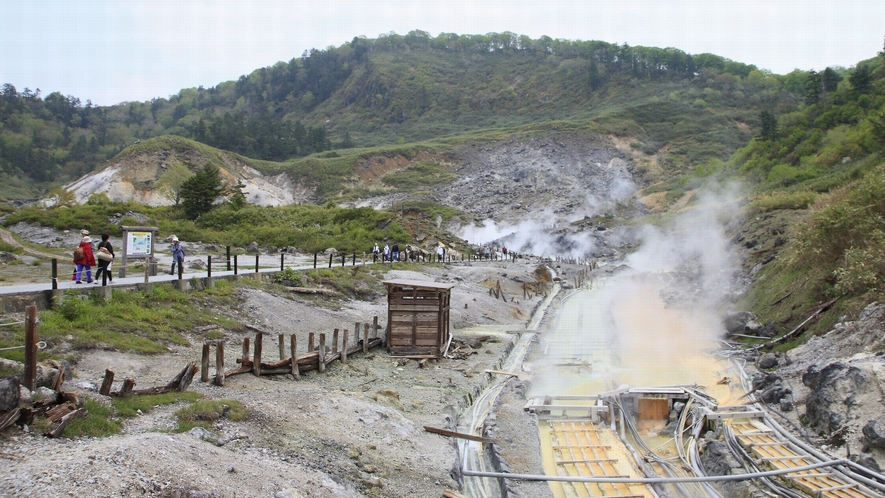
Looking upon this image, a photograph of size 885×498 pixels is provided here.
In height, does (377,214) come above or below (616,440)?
above

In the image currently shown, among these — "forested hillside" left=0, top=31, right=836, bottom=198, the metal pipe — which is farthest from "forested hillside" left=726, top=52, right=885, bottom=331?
"forested hillside" left=0, top=31, right=836, bottom=198

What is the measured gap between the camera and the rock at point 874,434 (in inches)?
418

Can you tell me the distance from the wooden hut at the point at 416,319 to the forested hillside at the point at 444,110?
95.1 metres

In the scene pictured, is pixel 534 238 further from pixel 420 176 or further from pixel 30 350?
pixel 30 350

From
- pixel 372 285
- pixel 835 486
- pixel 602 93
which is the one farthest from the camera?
pixel 602 93

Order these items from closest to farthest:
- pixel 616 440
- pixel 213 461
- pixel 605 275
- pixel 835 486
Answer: pixel 213 461, pixel 835 486, pixel 616 440, pixel 605 275

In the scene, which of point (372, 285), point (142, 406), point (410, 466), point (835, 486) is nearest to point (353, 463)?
point (410, 466)

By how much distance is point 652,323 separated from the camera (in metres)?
29.5

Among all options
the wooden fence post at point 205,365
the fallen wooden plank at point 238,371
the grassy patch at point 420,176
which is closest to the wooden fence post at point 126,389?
the wooden fence post at point 205,365

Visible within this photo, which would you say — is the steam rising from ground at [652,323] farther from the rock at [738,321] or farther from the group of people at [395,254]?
the group of people at [395,254]

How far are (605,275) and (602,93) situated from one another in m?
109

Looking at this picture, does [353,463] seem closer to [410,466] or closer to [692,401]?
[410,466]

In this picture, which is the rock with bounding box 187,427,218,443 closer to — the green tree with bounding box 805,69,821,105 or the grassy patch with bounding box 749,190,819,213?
the grassy patch with bounding box 749,190,819,213

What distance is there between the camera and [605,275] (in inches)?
2095
